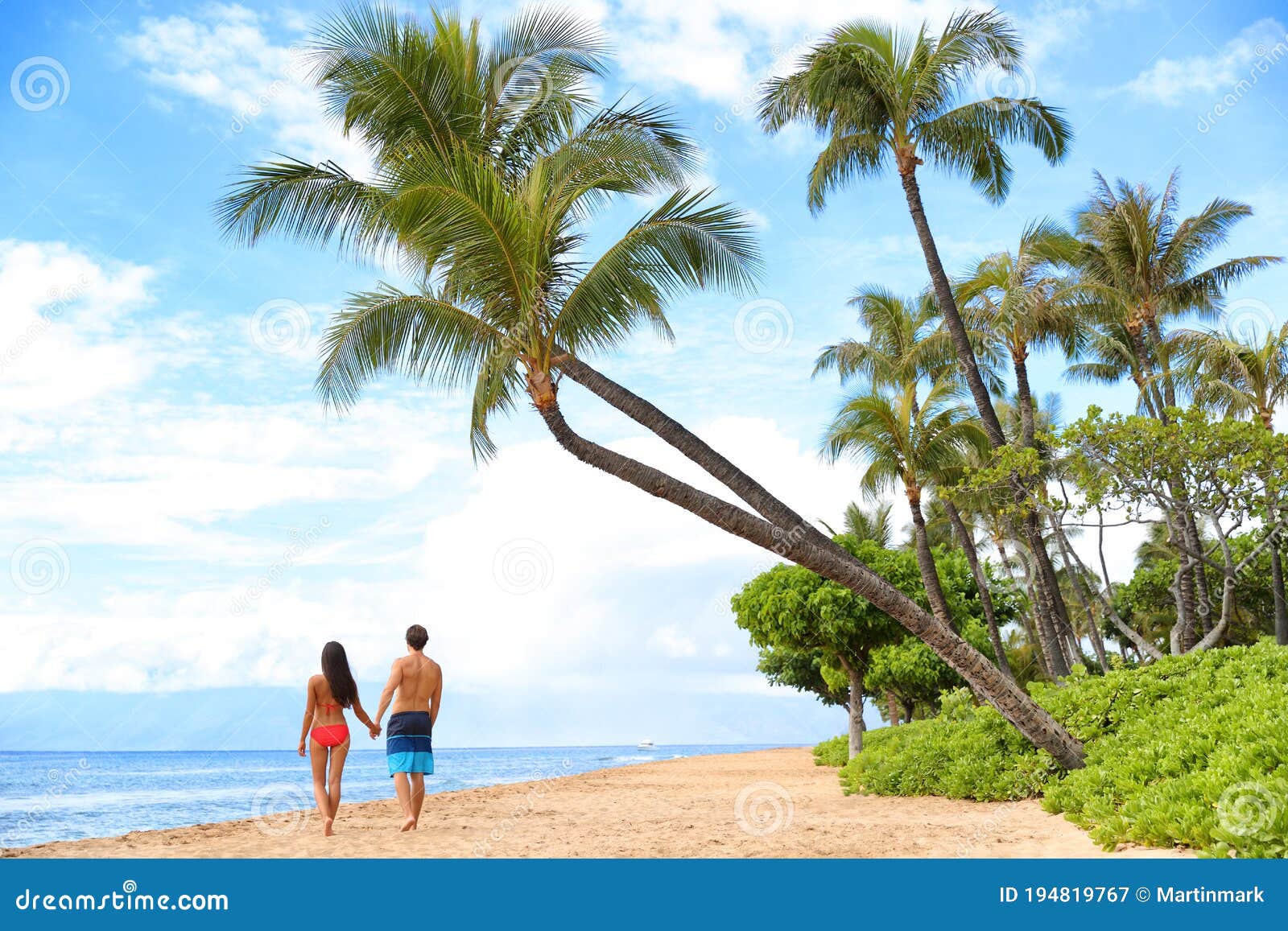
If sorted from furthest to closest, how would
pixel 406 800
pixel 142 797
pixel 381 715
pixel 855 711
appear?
pixel 142 797, pixel 855 711, pixel 406 800, pixel 381 715

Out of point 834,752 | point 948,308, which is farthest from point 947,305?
point 834,752

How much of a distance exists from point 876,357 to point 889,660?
9.85 m

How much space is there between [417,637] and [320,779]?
1.47 m

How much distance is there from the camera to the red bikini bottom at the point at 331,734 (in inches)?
304

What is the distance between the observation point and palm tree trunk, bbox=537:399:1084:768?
9.21m

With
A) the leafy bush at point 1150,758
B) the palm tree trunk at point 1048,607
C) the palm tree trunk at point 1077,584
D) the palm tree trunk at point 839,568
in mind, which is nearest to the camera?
the leafy bush at point 1150,758

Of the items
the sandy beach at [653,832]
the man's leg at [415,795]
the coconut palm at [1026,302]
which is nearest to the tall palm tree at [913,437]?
the coconut palm at [1026,302]

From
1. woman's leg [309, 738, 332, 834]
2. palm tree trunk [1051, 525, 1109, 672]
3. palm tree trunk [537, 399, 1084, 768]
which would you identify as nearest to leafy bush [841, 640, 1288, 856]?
palm tree trunk [537, 399, 1084, 768]

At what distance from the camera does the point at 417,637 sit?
799 cm

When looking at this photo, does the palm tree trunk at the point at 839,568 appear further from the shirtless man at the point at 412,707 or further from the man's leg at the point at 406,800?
the man's leg at the point at 406,800

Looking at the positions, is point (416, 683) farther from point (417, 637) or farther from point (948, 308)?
point (948, 308)

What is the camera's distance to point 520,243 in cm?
924

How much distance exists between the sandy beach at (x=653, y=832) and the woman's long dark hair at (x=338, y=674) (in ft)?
3.99

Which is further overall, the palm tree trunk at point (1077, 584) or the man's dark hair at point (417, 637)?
the palm tree trunk at point (1077, 584)
